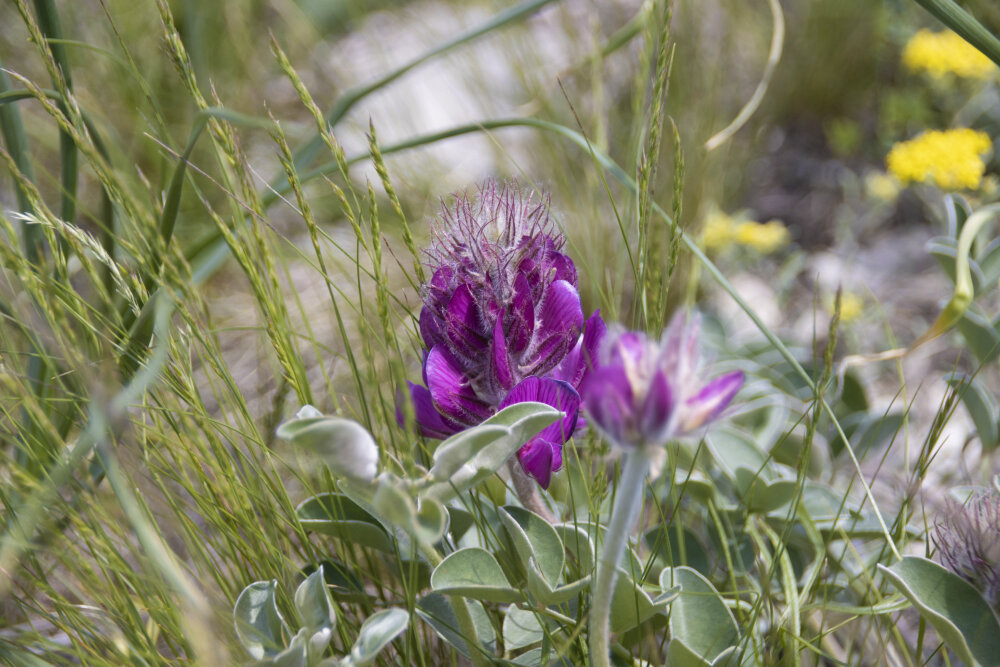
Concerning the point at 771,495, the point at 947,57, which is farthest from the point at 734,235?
the point at 771,495

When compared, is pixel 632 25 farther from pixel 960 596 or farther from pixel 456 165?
pixel 456 165

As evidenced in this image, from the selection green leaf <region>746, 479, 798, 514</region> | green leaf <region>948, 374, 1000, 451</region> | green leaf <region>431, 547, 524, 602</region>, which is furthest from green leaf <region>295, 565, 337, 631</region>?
green leaf <region>948, 374, 1000, 451</region>

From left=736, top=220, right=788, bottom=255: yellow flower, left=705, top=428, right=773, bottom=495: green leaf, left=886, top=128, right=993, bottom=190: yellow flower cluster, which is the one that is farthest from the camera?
left=736, top=220, right=788, bottom=255: yellow flower

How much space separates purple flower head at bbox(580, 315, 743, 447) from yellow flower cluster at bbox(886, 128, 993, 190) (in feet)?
4.00

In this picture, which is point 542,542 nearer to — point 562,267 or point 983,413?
point 562,267

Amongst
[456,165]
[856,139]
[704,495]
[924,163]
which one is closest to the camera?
[704,495]

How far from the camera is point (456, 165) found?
8.27 ft

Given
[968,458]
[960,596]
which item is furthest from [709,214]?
[960,596]

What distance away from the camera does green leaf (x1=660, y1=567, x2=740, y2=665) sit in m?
0.74

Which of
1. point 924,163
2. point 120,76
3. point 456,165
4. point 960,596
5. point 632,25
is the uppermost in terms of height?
point 120,76

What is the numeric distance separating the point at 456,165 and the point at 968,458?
5.36 feet

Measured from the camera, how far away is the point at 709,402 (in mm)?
508

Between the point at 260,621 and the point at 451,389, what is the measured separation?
27 centimetres

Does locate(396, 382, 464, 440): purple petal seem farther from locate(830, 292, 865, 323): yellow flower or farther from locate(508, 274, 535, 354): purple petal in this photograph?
locate(830, 292, 865, 323): yellow flower
